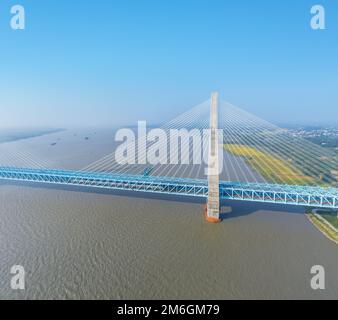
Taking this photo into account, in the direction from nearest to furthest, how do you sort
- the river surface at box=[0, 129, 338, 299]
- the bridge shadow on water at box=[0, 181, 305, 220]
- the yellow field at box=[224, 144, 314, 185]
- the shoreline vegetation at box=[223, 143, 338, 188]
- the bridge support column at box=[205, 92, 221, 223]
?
1. the river surface at box=[0, 129, 338, 299]
2. the bridge support column at box=[205, 92, 221, 223]
3. the bridge shadow on water at box=[0, 181, 305, 220]
4. the shoreline vegetation at box=[223, 143, 338, 188]
5. the yellow field at box=[224, 144, 314, 185]

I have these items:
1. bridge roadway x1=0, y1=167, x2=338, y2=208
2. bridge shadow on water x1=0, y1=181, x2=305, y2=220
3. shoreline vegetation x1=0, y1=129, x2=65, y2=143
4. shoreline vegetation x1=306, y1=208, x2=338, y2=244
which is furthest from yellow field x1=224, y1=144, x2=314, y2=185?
shoreline vegetation x1=0, y1=129, x2=65, y2=143

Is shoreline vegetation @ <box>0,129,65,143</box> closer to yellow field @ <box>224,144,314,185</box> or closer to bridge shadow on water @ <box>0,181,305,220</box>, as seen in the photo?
bridge shadow on water @ <box>0,181,305,220</box>

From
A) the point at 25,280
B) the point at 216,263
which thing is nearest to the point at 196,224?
the point at 216,263

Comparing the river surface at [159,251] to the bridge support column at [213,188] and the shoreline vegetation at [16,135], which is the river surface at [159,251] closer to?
the bridge support column at [213,188]

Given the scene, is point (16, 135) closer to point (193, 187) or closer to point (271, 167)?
point (193, 187)

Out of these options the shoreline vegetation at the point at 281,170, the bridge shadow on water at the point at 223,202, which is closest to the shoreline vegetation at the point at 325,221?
the bridge shadow on water at the point at 223,202

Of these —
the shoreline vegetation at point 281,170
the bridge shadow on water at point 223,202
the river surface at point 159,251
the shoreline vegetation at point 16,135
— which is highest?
the shoreline vegetation at point 16,135

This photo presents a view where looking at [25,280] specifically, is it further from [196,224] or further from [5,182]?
[5,182]
